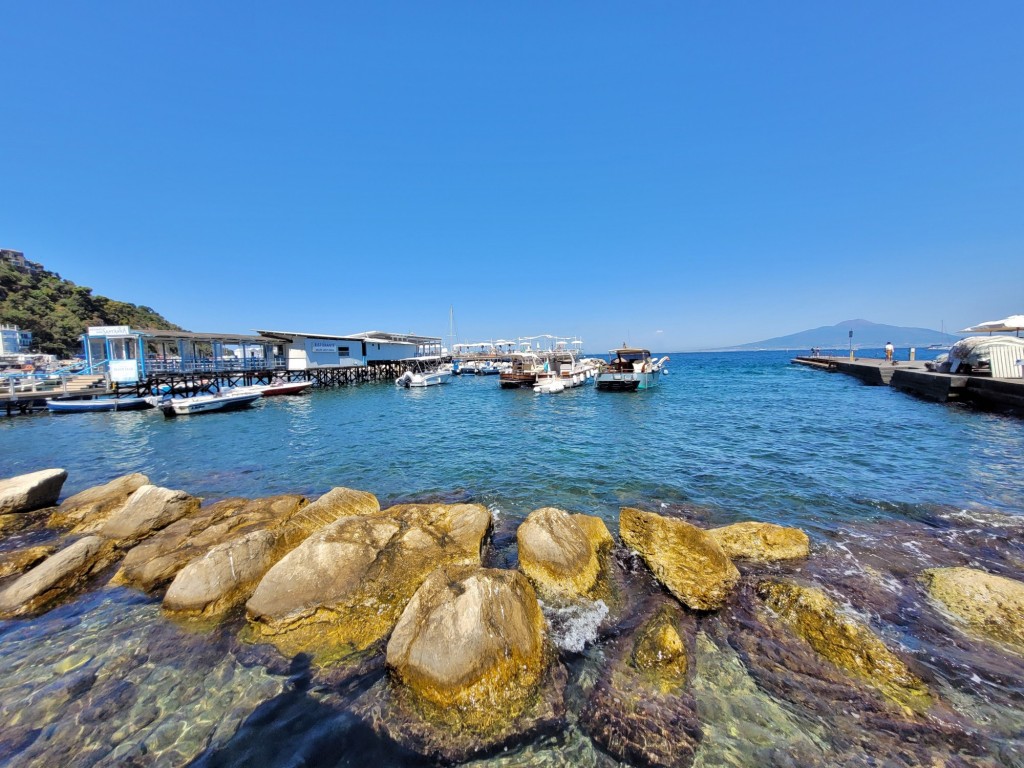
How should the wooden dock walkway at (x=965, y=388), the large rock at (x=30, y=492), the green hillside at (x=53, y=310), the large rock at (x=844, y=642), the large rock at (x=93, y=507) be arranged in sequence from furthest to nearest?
the green hillside at (x=53, y=310)
the wooden dock walkway at (x=965, y=388)
the large rock at (x=30, y=492)
the large rock at (x=93, y=507)
the large rock at (x=844, y=642)

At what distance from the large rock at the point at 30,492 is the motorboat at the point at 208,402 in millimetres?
17561

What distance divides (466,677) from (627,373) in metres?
30.6

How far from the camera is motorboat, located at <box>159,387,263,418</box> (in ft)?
79.3

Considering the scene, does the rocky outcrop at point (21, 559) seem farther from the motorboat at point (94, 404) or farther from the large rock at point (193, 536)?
the motorboat at point (94, 404)

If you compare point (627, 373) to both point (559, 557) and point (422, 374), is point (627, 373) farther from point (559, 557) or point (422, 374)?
point (559, 557)

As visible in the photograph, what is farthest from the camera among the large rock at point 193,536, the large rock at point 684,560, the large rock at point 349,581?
the large rock at point 193,536

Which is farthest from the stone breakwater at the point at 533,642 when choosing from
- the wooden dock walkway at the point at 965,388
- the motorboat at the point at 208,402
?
the motorboat at the point at 208,402

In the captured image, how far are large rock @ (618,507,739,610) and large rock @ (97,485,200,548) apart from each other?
30.1 ft

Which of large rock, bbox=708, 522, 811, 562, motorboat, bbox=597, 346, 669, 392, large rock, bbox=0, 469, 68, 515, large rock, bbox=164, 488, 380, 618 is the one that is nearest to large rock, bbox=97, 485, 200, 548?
large rock, bbox=164, 488, 380, 618

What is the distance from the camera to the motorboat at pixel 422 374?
136 ft

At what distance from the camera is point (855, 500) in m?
8.54

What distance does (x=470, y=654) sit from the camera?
3.68 metres

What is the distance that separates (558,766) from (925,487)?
37.7 feet

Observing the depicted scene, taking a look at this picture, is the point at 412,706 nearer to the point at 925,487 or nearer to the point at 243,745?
the point at 243,745
